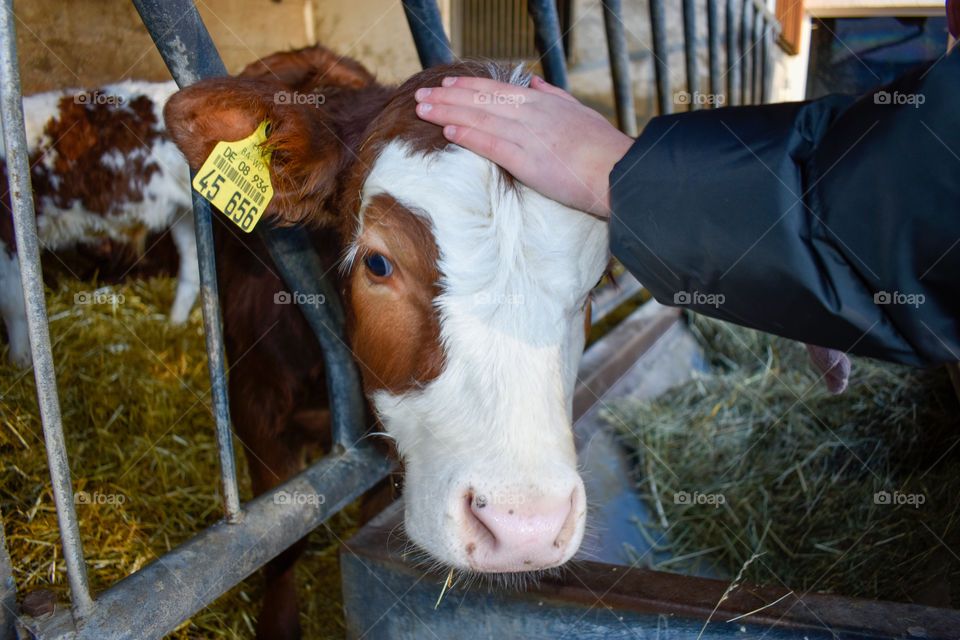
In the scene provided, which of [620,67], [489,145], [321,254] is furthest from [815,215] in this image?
[620,67]

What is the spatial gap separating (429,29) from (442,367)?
4.68 ft

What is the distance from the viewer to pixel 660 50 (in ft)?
12.6

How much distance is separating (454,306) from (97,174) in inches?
120

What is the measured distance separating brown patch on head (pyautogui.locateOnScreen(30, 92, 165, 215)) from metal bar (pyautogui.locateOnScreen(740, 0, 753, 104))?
472cm

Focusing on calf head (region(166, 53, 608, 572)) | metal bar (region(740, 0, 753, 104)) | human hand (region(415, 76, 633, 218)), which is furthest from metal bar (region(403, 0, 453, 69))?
metal bar (region(740, 0, 753, 104))

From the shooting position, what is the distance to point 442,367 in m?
1.53

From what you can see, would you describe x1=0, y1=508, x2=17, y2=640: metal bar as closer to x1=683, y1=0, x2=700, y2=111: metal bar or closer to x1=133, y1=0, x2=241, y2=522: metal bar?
x1=133, y1=0, x2=241, y2=522: metal bar

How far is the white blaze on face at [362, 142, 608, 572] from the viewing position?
1.33 meters

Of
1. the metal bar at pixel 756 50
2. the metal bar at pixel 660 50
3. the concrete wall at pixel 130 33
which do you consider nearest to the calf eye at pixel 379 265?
the concrete wall at pixel 130 33

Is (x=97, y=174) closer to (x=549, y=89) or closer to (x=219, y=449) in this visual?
(x=219, y=449)

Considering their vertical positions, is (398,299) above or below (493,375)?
above

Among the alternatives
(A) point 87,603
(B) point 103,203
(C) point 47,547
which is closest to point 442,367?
(A) point 87,603

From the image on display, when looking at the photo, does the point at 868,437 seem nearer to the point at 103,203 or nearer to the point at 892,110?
the point at 892,110

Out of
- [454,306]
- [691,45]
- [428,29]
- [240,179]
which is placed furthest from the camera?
[691,45]
